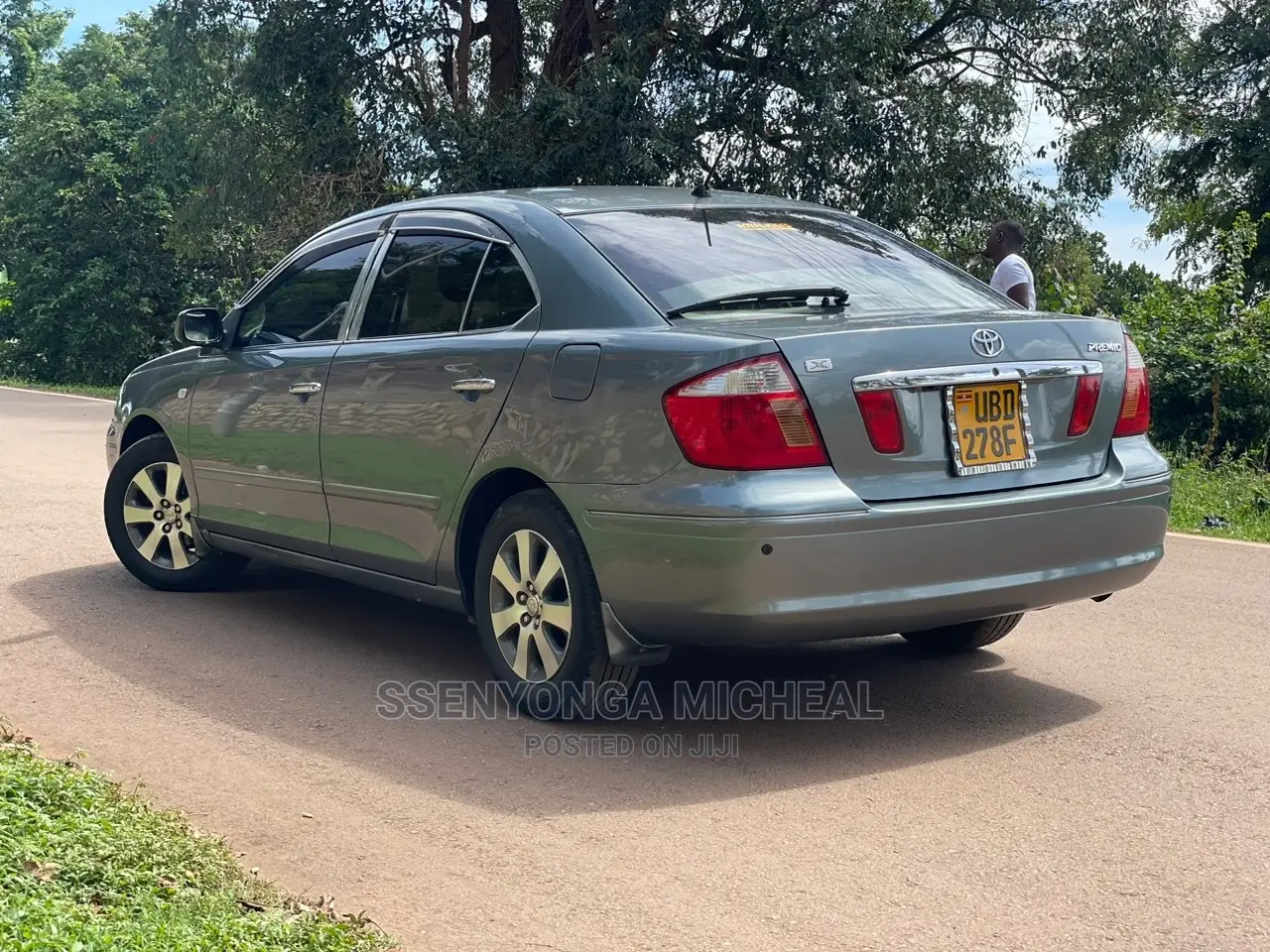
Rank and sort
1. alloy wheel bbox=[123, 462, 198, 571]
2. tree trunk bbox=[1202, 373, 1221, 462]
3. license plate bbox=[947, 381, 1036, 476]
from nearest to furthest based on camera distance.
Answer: license plate bbox=[947, 381, 1036, 476] → alloy wheel bbox=[123, 462, 198, 571] → tree trunk bbox=[1202, 373, 1221, 462]

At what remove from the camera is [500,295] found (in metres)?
5.50

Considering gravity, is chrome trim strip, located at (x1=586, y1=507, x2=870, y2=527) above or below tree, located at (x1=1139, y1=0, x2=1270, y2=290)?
below

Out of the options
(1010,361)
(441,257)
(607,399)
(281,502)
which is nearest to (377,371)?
(441,257)

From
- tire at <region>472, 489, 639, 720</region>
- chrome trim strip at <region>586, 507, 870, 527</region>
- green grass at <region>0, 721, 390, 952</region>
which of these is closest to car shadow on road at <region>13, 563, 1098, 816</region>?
tire at <region>472, 489, 639, 720</region>

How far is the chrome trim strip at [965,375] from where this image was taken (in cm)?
463

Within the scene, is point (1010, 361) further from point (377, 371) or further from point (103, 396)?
point (103, 396)

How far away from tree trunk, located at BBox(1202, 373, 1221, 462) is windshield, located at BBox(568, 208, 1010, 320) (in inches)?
325

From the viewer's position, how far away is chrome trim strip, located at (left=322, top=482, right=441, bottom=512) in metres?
5.54

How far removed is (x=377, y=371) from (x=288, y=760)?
1595mm

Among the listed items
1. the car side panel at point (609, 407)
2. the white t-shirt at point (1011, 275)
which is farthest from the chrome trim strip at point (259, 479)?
the white t-shirt at point (1011, 275)

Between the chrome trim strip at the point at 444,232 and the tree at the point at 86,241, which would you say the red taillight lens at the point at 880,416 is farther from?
the tree at the point at 86,241

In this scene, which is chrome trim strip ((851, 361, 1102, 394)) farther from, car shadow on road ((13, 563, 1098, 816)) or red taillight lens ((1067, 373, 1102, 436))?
car shadow on road ((13, 563, 1098, 816))

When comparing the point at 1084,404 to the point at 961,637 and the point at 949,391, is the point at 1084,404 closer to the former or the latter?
the point at 949,391

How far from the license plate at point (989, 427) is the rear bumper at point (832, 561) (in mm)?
103
